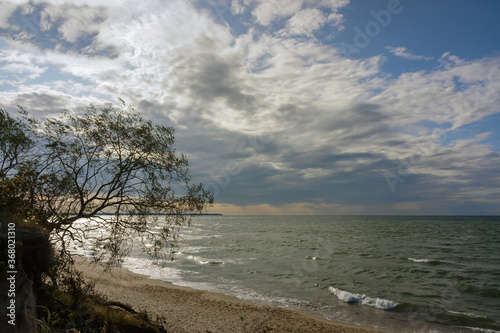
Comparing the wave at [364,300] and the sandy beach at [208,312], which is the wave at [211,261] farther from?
the wave at [364,300]

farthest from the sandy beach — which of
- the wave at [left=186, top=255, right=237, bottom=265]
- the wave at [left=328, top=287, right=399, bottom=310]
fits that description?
the wave at [left=186, top=255, right=237, bottom=265]

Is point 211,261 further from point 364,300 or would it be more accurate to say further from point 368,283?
point 364,300

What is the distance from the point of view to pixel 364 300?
20656 millimetres

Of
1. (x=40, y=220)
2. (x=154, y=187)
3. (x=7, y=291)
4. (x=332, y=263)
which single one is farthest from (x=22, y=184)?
(x=332, y=263)

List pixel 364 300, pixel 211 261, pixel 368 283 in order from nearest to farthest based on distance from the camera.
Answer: pixel 364 300 < pixel 368 283 < pixel 211 261

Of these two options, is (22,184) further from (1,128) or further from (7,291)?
(7,291)

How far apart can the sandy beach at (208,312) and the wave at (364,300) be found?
446 centimetres

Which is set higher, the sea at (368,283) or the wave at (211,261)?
the sea at (368,283)

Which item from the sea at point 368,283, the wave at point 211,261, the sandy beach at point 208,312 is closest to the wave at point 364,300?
the sea at point 368,283

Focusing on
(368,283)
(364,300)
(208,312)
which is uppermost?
(364,300)

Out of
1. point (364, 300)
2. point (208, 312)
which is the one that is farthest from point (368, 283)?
point (208, 312)

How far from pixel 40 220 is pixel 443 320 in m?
22.4

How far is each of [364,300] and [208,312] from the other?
11.9 meters

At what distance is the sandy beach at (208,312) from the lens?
50.7ft
